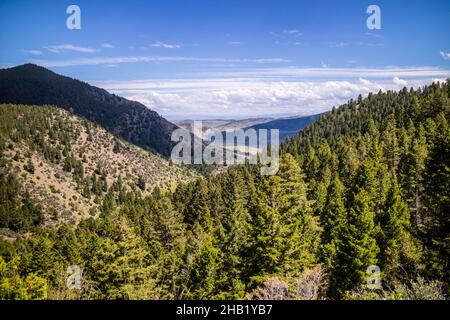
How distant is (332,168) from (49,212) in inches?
5278

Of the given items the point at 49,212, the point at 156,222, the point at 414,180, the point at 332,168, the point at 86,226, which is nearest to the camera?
the point at 414,180

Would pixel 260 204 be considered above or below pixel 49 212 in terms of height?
above

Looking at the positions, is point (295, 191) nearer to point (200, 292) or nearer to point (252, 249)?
point (252, 249)

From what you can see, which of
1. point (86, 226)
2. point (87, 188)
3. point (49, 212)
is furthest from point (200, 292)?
point (87, 188)

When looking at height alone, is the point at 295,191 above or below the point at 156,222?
above

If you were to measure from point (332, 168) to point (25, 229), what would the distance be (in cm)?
12753

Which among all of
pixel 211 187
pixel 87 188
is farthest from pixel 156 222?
pixel 87 188

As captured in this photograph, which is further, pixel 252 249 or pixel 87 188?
pixel 87 188

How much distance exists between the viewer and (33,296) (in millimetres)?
14883

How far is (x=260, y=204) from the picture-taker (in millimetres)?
27078
